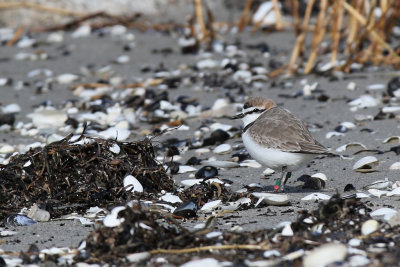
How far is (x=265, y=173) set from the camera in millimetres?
4797

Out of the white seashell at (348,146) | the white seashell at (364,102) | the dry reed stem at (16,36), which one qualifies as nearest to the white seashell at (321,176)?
the white seashell at (348,146)

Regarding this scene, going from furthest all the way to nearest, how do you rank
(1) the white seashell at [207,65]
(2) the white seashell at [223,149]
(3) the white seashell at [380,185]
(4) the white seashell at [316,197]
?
(1) the white seashell at [207,65], (2) the white seashell at [223,149], (3) the white seashell at [380,185], (4) the white seashell at [316,197]

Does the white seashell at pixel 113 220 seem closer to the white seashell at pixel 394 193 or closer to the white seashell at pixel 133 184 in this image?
the white seashell at pixel 133 184

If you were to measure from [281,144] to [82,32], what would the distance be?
596cm

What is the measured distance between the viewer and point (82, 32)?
951 cm

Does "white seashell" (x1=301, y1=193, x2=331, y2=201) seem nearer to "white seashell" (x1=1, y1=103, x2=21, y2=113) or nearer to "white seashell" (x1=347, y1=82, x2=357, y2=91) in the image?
"white seashell" (x1=347, y1=82, x2=357, y2=91)

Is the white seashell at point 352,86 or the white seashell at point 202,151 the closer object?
the white seashell at point 202,151

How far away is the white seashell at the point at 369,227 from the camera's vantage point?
3.02m

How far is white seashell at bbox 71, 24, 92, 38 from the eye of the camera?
9444 millimetres

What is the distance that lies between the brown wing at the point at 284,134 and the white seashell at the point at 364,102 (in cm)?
179

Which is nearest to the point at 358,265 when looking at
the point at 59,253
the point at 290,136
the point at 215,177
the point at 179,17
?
the point at 59,253

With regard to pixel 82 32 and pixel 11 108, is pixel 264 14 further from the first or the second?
pixel 11 108

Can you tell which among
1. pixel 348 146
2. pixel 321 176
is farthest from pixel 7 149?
A: pixel 348 146

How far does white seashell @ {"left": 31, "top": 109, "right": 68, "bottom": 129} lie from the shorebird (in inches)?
98.3
